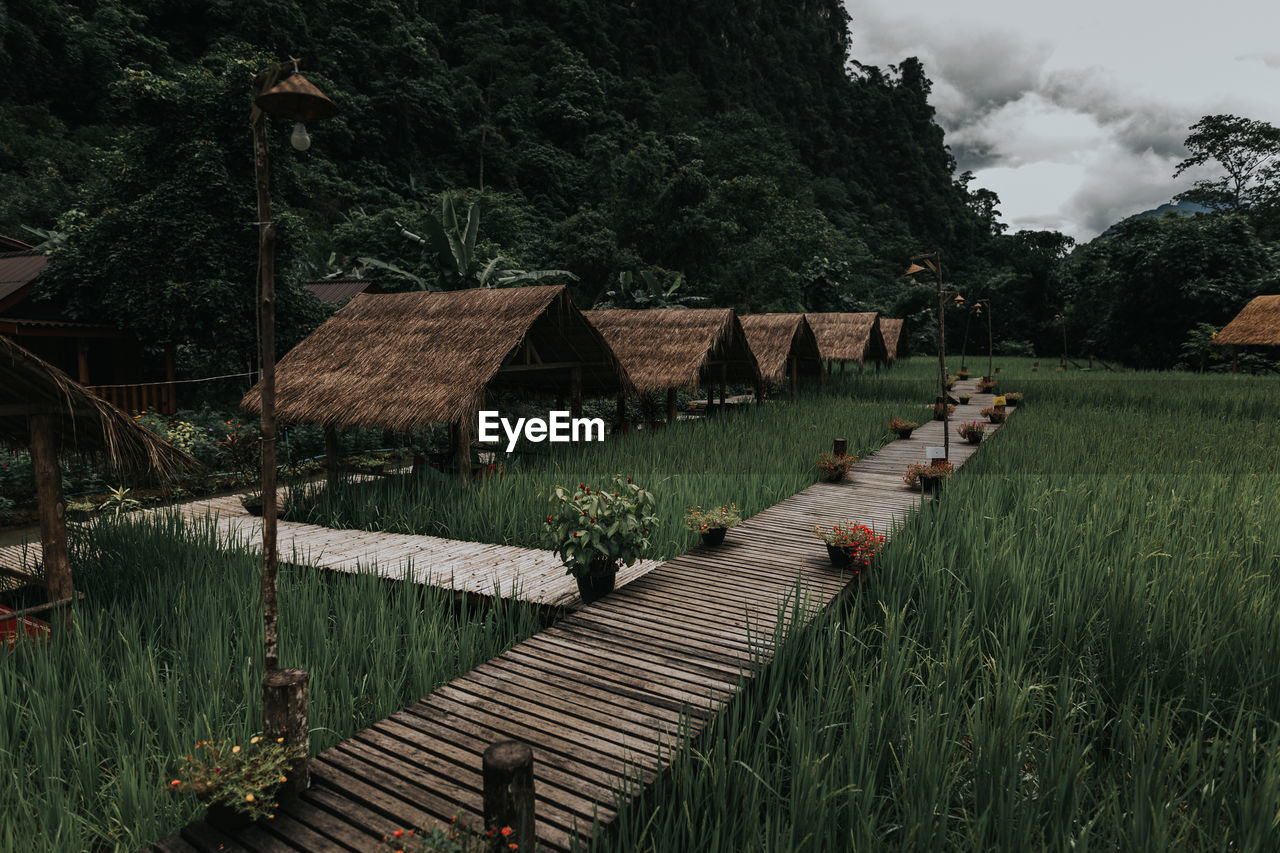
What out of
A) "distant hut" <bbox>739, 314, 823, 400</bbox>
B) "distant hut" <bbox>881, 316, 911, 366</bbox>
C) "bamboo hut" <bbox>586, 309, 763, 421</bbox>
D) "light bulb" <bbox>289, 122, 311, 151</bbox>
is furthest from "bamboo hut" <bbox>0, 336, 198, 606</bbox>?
"distant hut" <bbox>881, 316, 911, 366</bbox>

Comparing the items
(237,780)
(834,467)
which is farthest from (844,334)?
(237,780)

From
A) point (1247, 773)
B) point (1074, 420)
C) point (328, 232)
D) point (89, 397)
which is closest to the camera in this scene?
point (1247, 773)

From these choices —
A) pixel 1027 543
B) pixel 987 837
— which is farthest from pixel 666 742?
pixel 1027 543

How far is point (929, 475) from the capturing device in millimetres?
7680

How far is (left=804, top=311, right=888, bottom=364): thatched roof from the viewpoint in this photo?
2234 cm

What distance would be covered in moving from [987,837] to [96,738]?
3889mm

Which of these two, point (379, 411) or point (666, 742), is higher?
point (379, 411)

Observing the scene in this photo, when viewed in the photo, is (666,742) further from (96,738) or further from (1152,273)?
(1152,273)

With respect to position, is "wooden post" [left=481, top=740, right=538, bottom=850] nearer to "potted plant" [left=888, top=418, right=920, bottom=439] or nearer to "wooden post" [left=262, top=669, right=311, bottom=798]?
"wooden post" [left=262, top=669, right=311, bottom=798]

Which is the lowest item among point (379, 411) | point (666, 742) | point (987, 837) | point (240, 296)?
point (987, 837)

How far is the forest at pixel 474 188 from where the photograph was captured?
503 inches

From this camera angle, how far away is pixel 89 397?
14.3ft

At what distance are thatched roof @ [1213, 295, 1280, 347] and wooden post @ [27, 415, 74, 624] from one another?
25853 mm

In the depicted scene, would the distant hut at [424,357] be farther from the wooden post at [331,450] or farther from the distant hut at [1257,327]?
the distant hut at [1257,327]
